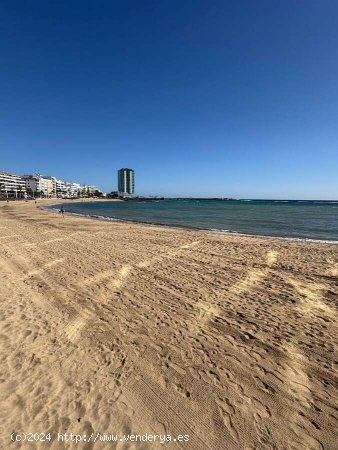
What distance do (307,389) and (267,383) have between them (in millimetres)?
634

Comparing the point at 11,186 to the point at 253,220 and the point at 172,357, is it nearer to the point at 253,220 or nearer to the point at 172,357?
the point at 253,220

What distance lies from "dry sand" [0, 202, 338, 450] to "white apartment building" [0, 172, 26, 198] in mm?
155394

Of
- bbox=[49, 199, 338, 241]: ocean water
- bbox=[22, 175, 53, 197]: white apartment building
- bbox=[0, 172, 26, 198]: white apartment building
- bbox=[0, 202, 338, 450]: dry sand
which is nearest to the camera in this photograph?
bbox=[0, 202, 338, 450]: dry sand

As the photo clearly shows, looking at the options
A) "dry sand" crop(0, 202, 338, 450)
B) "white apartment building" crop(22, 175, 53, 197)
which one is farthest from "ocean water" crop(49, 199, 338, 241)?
"white apartment building" crop(22, 175, 53, 197)

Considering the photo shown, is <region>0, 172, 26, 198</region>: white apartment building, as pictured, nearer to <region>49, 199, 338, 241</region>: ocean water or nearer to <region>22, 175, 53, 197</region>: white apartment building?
<region>22, 175, 53, 197</region>: white apartment building

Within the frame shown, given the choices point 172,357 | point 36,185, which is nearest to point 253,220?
point 172,357

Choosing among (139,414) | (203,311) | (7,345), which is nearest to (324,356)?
(203,311)

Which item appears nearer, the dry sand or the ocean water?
the dry sand

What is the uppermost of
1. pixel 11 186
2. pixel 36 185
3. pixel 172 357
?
pixel 36 185

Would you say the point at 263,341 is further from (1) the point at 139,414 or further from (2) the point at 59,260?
(2) the point at 59,260

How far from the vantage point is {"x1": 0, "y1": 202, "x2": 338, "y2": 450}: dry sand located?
3305 millimetres

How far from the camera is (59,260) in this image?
11.4 m

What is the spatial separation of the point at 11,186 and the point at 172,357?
184 metres

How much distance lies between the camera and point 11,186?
Answer: 502ft
